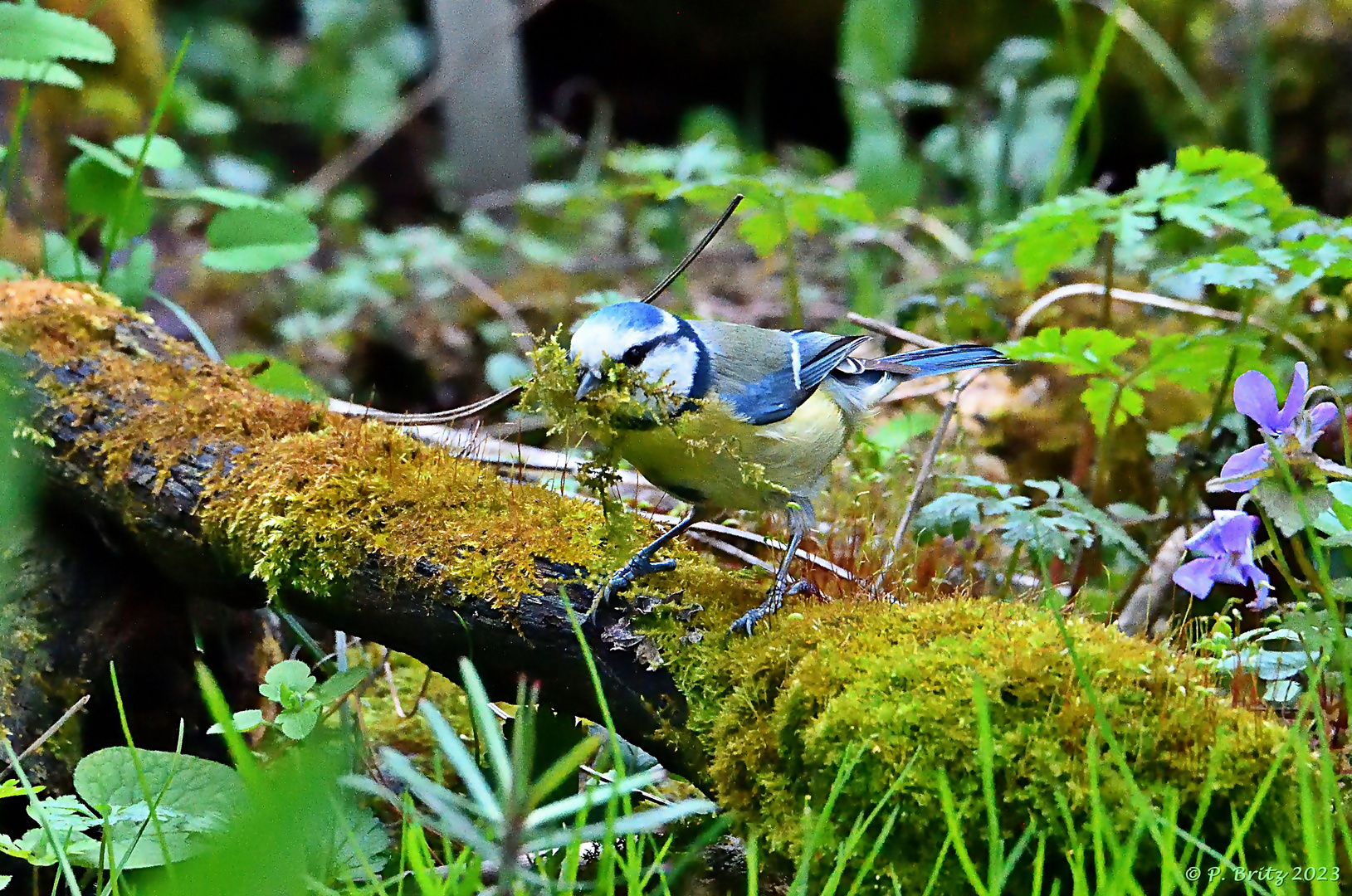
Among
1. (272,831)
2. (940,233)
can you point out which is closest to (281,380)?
(272,831)

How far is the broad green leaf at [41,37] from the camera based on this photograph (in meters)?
2.43

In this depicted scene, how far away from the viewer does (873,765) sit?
140 cm

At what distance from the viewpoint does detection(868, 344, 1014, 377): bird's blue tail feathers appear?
2.37m

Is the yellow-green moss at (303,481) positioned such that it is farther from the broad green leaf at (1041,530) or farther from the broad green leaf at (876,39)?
the broad green leaf at (876,39)

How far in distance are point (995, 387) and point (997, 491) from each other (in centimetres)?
154

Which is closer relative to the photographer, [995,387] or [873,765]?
[873,765]

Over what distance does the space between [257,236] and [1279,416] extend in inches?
90.6

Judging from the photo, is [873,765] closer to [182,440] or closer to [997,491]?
[997,491]

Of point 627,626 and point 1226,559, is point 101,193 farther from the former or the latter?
point 1226,559

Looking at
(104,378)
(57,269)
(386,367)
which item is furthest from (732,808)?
(386,367)

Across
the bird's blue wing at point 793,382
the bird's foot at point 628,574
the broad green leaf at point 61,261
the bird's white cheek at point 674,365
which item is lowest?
the bird's foot at point 628,574

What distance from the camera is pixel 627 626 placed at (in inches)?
67.1

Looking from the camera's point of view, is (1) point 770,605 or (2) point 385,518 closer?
(1) point 770,605

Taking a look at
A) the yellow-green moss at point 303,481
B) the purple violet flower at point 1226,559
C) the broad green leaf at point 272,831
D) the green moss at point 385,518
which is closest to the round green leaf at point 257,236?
the yellow-green moss at point 303,481
